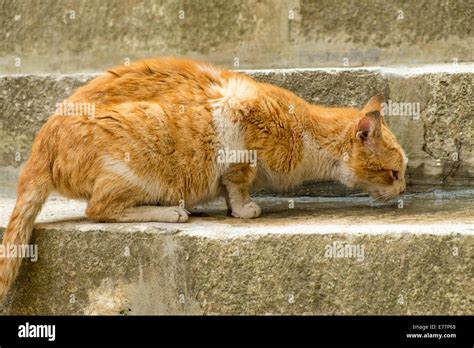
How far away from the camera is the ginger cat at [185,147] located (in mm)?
4227

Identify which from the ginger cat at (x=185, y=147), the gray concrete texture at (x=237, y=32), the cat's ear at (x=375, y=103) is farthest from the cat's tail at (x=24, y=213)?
the cat's ear at (x=375, y=103)

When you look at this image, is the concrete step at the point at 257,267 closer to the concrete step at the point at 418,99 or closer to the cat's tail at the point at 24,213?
the cat's tail at the point at 24,213

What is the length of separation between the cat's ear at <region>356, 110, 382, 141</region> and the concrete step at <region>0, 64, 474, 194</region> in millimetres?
417

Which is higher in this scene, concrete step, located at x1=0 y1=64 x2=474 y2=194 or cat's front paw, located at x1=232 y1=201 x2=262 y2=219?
concrete step, located at x1=0 y1=64 x2=474 y2=194

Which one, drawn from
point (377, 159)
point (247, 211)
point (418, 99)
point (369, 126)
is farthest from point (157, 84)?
point (418, 99)

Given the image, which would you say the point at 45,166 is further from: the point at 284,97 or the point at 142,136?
the point at 284,97

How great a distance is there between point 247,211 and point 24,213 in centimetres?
124

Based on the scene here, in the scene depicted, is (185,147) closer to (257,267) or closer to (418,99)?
(257,267)

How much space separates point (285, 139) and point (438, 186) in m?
1.06

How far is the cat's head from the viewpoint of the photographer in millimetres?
4613

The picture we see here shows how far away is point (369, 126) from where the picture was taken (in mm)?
4531

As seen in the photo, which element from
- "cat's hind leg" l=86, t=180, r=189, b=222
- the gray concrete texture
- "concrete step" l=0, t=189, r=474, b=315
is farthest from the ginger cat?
the gray concrete texture

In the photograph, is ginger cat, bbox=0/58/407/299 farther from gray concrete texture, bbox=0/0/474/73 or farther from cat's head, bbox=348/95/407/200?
gray concrete texture, bbox=0/0/474/73

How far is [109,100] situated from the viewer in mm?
4453
